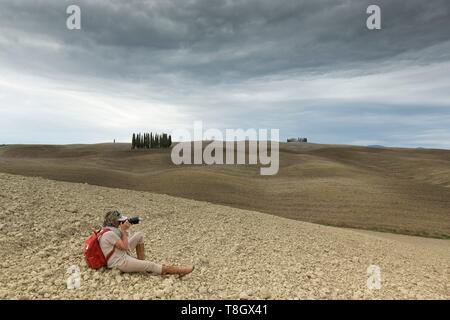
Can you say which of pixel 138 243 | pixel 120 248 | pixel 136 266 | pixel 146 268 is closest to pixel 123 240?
pixel 120 248

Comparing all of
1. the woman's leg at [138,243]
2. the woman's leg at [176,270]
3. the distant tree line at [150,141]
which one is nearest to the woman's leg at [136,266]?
the woman's leg at [176,270]

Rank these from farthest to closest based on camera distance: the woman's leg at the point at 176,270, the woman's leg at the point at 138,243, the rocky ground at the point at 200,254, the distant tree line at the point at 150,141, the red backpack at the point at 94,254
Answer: the distant tree line at the point at 150,141 → the woman's leg at the point at 138,243 → the woman's leg at the point at 176,270 → the red backpack at the point at 94,254 → the rocky ground at the point at 200,254

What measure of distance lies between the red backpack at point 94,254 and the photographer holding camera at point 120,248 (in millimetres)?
104

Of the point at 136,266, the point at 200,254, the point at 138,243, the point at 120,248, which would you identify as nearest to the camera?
the point at 120,248

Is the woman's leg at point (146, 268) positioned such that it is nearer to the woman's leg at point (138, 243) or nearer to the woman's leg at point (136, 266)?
the woman's leg at point (136, 266)

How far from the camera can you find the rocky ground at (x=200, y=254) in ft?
28.1

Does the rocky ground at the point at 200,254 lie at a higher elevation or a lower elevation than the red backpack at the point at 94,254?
lower

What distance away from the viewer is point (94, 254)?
8.88 m

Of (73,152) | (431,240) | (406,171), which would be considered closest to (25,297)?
(431,240)

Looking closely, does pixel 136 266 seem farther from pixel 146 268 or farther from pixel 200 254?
pixel 200 254

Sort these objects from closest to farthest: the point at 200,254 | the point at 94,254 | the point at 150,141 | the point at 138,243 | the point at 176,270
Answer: the point at 94,254 → the point at 176,270 → the point at 138,243 → the point at 200,254 → the point at 150,141

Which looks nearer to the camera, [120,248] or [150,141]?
[120,248]

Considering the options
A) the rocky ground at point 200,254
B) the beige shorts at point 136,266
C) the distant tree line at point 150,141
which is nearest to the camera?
the rocky ground at point 200,254

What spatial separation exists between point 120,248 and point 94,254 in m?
0.86
